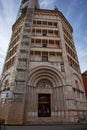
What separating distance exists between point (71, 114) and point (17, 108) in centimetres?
→ 672

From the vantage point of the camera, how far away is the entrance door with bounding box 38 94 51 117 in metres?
15.5

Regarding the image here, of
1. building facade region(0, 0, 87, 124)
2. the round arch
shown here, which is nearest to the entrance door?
building facade region(0, 0, 87, 124)

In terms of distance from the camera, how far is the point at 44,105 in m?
16.2

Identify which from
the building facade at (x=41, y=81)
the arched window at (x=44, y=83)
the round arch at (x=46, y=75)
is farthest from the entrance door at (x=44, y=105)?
the round arch at (x=46, y=75)

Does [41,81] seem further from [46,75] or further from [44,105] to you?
[44,105]

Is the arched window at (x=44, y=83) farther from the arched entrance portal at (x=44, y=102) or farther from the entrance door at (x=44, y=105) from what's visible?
the entrance door at (x=44, y=105)

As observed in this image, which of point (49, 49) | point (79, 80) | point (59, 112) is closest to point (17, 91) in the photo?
point (59, 112)

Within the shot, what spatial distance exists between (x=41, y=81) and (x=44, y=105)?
354 cm

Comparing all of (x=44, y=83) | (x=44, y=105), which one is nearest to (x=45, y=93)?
(x=44, y=83)

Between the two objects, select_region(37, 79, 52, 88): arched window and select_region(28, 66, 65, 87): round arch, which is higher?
select_region(28, 66, 65, 87): round arch

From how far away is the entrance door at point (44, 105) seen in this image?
15.5m

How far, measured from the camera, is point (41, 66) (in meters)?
17.1

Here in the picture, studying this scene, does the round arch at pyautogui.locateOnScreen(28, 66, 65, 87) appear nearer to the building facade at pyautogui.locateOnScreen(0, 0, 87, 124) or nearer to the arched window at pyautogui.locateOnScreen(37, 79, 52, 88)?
the building facade at pyautogui.locateOnScreen(0, 0, 87, 124)

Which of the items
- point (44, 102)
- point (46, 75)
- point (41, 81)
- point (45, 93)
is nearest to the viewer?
point (44, 102)
